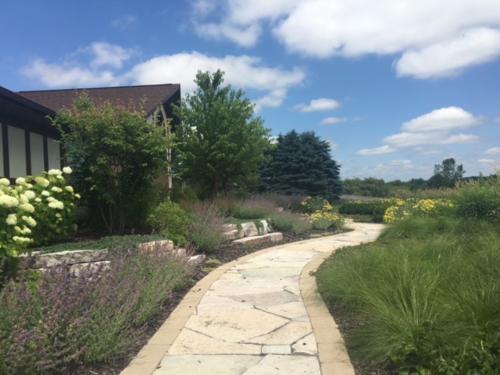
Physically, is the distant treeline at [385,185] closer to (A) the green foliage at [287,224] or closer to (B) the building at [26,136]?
(A) the green foliage at [287,224]

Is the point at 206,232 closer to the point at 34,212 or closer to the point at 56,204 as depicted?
the point at 56,204

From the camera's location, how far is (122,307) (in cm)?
400

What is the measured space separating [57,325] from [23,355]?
35 cm

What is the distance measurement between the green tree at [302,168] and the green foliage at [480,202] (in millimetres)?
14678

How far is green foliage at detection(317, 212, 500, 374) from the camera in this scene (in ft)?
10.4

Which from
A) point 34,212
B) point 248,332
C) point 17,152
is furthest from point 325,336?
point 17,152

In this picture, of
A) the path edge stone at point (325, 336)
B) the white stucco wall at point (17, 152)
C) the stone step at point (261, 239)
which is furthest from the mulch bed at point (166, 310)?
the white stucco wall at point (17, 152)

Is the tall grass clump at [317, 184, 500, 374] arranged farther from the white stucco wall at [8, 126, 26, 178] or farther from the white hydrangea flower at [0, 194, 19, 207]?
the white stucco wall at [8, 126, 26, 178]

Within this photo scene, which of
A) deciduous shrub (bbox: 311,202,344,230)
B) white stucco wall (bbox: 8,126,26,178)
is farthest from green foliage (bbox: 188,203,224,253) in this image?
deciduous shrub (bbox: 311,202,344,230)

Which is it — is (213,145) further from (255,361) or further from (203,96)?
(255,361)

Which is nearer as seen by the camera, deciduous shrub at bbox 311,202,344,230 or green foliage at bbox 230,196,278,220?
green foliage at bbox 230,196,278,220

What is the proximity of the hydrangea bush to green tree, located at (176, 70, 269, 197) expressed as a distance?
6340 millimetres

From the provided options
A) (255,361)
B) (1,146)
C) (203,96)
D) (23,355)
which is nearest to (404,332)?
(255,361)

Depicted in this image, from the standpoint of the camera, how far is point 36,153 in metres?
10.9
